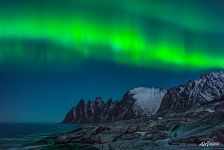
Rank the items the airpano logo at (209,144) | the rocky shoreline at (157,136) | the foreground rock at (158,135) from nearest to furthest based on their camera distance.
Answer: the airpano logo at (209,144), the rocky shoreline at (157,136), the foreground rock at (158,135)

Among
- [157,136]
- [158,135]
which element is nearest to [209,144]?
[157,136]

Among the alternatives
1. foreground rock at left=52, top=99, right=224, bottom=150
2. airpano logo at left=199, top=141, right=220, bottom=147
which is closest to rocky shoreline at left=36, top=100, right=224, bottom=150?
foreground rock at left=52, top=99, right=224, bottom=150

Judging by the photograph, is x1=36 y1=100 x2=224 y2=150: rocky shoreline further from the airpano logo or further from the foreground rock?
the airpano logo

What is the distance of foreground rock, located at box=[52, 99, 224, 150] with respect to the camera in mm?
108688

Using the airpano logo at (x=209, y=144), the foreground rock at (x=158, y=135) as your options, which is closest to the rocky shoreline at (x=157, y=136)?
the foreground rock at (x=158, y=135)

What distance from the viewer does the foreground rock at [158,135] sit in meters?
109

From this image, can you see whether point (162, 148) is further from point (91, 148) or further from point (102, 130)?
point (102, 130)

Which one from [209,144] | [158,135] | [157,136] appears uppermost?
[158,135]

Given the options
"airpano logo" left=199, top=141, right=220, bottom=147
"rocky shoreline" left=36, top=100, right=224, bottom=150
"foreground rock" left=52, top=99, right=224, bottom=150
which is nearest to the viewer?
"airpano logo" left=199, top=141, right=220, bottom=147

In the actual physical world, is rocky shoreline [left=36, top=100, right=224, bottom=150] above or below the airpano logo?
above

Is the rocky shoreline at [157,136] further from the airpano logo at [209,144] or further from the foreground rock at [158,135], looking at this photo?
the airpano logo at [209,144]

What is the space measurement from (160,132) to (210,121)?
19693 millimetres

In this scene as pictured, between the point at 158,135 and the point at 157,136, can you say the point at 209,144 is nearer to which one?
the point at 157,136

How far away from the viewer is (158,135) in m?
134
